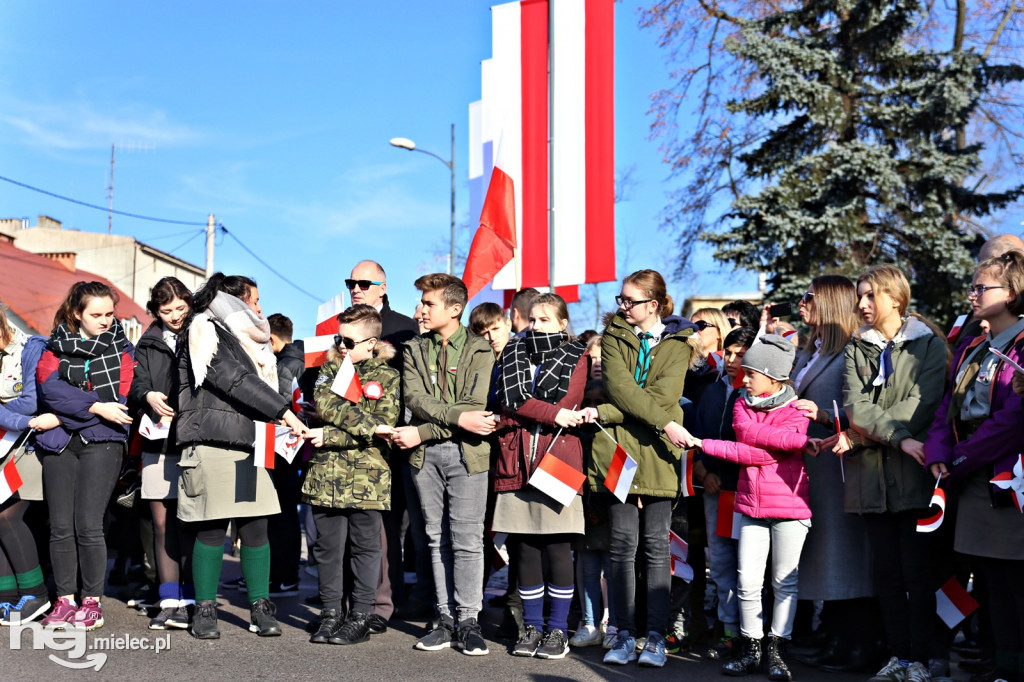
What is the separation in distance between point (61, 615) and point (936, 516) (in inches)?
203

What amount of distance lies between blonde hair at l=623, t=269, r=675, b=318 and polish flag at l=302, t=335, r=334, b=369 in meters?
2.21

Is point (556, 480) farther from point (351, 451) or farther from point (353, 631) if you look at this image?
point (353, 631)

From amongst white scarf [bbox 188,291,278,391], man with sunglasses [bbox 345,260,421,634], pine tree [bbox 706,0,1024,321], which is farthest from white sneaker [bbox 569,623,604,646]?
pine tree [bbox 706,0,1024,321]

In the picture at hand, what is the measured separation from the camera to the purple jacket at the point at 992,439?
14.6ft

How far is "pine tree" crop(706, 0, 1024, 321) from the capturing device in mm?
17219

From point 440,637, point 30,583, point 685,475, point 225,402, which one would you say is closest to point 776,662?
point 685,475

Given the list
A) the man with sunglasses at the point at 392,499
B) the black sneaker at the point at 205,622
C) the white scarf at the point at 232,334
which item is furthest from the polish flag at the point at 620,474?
the black sneaker at the point at 205,622

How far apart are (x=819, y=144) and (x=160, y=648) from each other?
15619 mm

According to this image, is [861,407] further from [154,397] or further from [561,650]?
[154,397]

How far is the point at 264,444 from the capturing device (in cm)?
579

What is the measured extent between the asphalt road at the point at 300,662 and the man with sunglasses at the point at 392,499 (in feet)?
0.98

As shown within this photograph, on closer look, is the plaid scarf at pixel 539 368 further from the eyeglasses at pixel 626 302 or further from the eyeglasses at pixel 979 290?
the eyeglasses at pixel 979 290

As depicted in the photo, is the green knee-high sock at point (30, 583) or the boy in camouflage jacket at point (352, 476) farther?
the green knee-high sock at point (30, 583)

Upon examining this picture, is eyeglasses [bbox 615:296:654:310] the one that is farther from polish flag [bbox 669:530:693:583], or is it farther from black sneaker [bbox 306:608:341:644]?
black sneaker [bbox 306:608:341:644]
